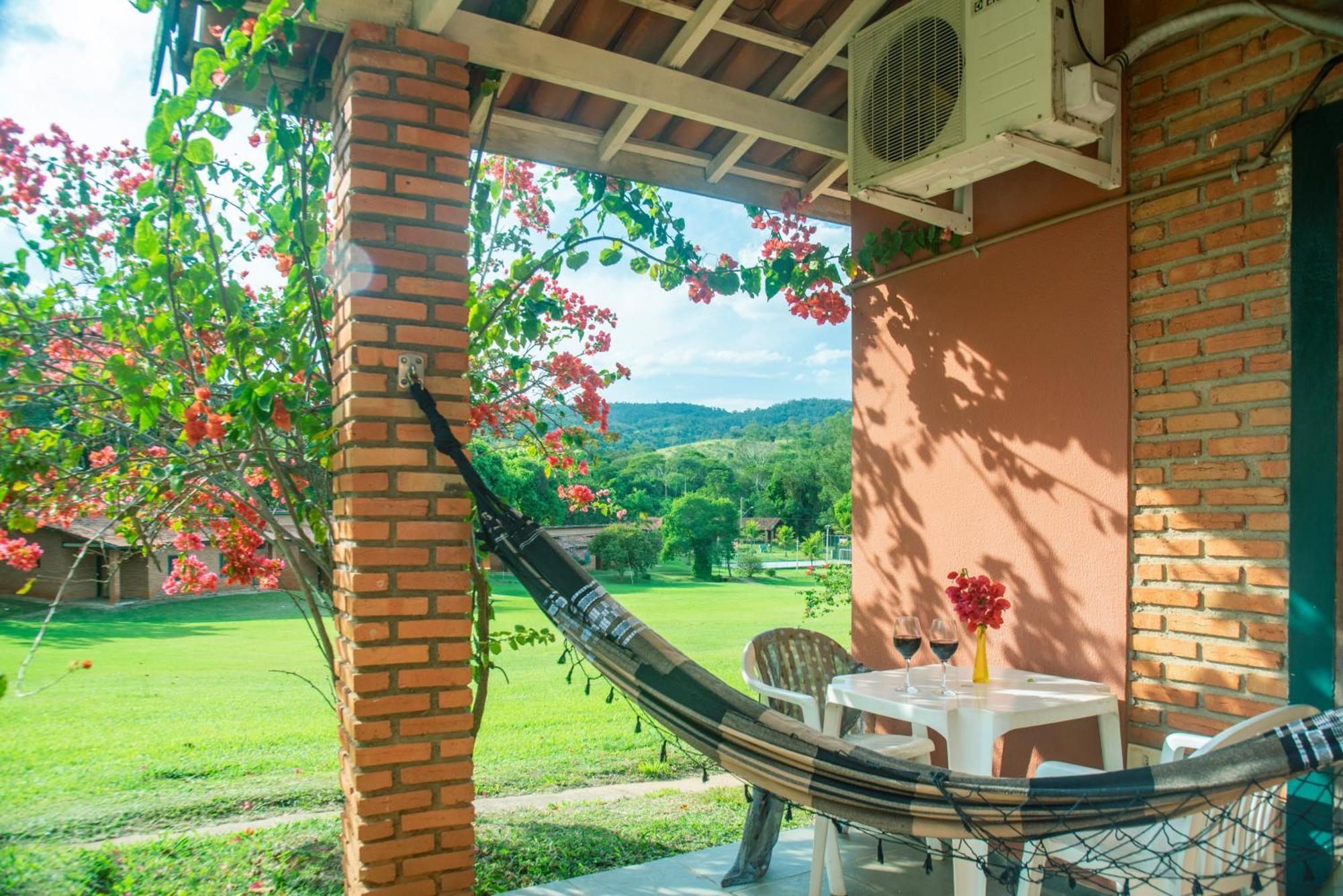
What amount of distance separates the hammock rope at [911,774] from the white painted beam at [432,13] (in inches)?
34.0

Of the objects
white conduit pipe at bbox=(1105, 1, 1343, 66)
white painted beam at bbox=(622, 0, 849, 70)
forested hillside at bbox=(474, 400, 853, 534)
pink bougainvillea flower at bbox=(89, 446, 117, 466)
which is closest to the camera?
white conduit pipe at bbox=(1105, 1, 1343, 66)

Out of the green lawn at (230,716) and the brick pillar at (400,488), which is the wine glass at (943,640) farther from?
the brick pillar at (400,488)

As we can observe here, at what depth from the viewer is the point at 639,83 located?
8.29 ft

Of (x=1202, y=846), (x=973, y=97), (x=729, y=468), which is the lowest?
(x=1202, y=846)

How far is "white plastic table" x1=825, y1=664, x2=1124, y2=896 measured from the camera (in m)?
2.14

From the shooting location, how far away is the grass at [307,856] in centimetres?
277

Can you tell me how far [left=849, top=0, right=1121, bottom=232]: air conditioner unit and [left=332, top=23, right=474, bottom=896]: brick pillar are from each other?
1.21 metres

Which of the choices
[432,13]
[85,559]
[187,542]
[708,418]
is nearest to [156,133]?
[432,13]

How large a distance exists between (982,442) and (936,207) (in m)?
0.77

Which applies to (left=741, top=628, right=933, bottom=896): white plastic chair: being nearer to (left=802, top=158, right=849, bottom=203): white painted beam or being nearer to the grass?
the grass

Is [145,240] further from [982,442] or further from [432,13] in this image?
[982,442]

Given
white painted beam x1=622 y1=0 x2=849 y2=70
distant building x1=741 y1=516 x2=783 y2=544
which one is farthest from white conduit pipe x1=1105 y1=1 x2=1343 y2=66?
distant building x1=741 y1=516 x2=783 y2=544

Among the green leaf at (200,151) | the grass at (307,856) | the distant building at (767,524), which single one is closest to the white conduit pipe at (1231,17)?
the green leaf at (200,151)

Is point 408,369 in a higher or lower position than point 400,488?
higher
